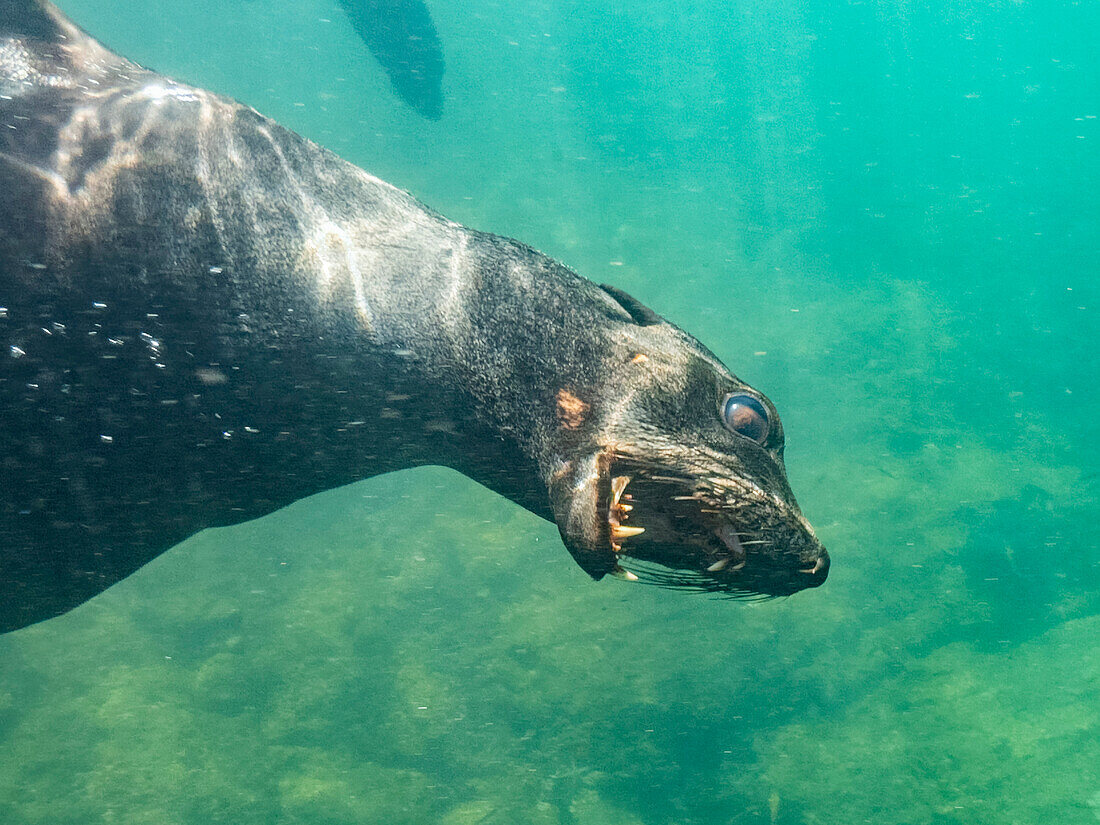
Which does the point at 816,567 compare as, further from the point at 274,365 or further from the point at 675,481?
the point at 274,365

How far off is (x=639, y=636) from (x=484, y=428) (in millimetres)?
6851

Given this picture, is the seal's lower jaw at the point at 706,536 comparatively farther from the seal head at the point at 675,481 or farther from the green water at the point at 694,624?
the green water at the point at 694,624

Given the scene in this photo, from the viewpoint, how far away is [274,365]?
2293 mm

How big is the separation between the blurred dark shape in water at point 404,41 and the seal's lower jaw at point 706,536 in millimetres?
18532

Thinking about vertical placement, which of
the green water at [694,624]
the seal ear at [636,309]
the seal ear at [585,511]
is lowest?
the green water at [694,624]

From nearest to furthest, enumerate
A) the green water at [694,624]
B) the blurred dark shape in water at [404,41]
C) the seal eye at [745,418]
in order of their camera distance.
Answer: the seal eye at [745,418] < the green water at [694,624] < the blurred dark shape in water at [404,41]

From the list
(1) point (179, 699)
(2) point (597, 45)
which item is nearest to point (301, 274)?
(1) point (179, 699)

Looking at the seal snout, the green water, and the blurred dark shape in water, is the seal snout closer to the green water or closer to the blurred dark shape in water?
the green water

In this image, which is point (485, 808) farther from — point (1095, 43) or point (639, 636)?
point (1095, 43)

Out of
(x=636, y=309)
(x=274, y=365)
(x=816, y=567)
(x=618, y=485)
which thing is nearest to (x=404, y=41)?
(x=636, y=309)

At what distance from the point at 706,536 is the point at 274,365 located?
58.2 inches

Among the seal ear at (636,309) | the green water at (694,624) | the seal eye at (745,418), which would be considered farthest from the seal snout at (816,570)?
the green water at (694,624)

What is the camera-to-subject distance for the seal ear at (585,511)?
5.98ft

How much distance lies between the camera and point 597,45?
41.4 meters
